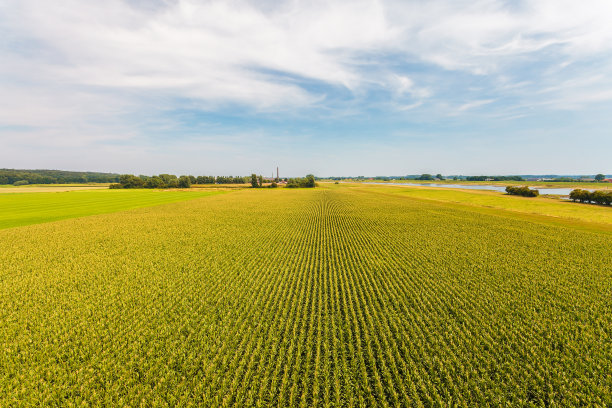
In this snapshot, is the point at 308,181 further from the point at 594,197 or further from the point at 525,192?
the point at 594,197

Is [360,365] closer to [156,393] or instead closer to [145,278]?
[156,393]

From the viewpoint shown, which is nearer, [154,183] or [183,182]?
[183,182]

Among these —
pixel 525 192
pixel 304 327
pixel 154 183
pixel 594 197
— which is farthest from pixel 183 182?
pixel 594 197

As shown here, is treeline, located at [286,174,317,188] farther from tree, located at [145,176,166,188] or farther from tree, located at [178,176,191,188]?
tree, located at [145,176,166,188]

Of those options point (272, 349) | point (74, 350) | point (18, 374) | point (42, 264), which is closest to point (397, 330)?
point (272, 349)

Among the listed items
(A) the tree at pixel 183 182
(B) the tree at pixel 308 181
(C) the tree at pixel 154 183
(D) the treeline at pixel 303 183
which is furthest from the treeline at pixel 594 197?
(C) the tree at pixel 154 183
